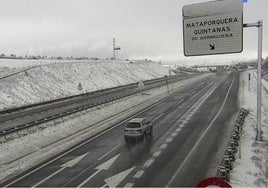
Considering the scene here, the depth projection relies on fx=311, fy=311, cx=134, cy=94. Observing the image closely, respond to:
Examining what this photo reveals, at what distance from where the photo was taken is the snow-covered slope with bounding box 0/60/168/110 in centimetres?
4797

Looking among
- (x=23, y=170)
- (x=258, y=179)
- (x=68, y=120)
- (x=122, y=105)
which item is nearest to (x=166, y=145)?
(x=258, y=179)

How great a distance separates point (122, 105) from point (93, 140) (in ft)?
60.9

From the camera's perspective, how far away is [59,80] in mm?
64312

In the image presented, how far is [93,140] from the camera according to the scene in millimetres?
22797

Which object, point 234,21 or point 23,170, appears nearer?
point 234,21

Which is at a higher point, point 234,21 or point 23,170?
point 234,21

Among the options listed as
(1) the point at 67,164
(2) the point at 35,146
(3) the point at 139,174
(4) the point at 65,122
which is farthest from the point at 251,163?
(4) the point at 65,122

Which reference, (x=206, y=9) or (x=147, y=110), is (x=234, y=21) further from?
(x=147, y=110)

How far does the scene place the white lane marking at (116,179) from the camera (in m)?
13.9

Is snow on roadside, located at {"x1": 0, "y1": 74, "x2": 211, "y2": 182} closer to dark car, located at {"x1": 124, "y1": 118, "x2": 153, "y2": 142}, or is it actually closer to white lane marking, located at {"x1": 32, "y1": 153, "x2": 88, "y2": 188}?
white lane marking, located at {"x1": 32, "y1": 153, "x2": 88, "y2": 188}

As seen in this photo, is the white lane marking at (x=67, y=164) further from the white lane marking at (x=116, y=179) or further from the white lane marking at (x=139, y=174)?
the white lane marking at (x=139, y=174)

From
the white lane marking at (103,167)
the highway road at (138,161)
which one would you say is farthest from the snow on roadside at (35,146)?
the white lane marking at (103,167)

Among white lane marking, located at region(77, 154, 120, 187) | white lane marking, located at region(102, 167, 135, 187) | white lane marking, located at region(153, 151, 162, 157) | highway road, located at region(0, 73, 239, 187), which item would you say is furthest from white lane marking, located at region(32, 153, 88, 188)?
white lane marking, located at region(153, 151, 162, 157)

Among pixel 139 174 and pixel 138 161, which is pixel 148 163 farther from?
pixel 139 174
